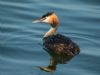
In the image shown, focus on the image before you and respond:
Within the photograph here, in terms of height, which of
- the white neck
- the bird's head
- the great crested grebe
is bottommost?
the great crested grebe

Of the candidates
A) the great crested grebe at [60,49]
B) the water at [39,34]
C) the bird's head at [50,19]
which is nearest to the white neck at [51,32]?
the bird's head at [50,19]

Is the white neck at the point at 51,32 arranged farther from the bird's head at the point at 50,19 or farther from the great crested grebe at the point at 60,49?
the great crested grebe at the point at 60,49

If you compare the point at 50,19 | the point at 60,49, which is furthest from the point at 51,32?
the point at 60,49

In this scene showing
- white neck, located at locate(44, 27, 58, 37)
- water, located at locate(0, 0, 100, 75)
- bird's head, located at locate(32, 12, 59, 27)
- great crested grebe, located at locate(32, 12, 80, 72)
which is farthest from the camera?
white neck, located at locate(44, 27, 58, 37)

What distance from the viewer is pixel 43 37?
13.2 meters

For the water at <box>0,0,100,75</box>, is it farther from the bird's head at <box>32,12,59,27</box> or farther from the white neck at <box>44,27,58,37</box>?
the bird's head at <box>32,12,59,27</box>

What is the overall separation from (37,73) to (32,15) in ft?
15.4

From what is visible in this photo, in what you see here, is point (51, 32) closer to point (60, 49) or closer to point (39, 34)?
point (39, 34)

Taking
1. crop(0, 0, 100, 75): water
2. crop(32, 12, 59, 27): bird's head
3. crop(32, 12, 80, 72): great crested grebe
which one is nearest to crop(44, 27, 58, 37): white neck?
crop(32, 12, 59, 27): bird's head

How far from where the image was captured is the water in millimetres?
11289

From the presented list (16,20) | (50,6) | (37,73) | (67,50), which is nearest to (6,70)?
(37,73)

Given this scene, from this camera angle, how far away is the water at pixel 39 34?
37.0 ft

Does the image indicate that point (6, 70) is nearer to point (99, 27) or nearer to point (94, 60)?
point (94, 60)

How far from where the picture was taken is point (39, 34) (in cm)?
1360
